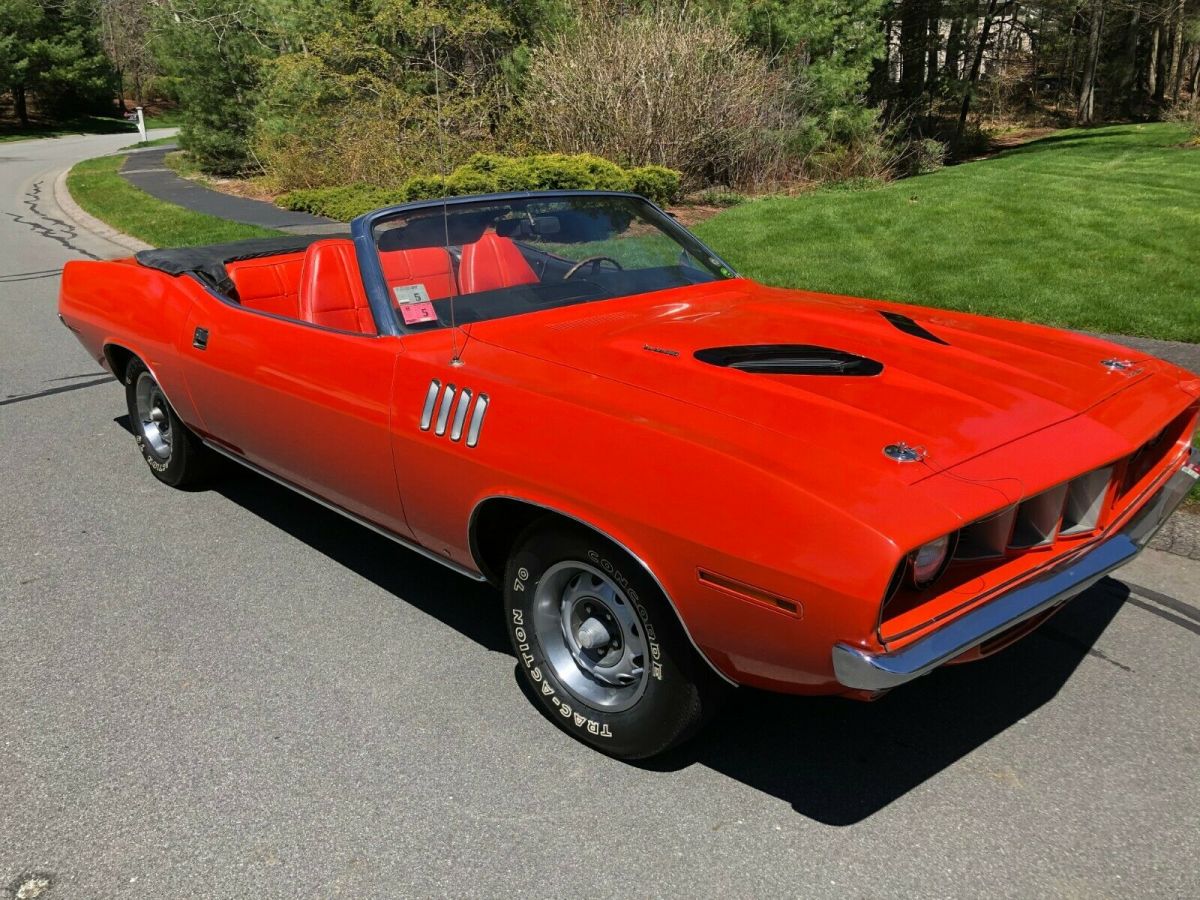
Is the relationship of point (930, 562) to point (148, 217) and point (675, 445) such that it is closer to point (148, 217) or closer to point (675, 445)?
point (675, 445)

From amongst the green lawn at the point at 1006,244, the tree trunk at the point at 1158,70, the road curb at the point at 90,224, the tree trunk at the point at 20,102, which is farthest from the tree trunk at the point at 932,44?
the tree trunk at the point at 20,102

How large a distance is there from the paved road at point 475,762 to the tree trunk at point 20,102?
51567mm

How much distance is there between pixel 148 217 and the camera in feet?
49.5

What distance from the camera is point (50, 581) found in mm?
3969

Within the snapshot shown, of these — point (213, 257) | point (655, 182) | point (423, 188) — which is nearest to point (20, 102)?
point (423, 188)

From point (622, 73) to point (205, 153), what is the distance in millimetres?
12361

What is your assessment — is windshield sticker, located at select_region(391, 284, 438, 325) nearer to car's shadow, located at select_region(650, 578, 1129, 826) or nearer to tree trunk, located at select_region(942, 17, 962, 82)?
car's shadow, located at select_region(650, 578, 1129, 826)

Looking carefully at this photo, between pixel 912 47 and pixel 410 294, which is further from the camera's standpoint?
pixel 912 47

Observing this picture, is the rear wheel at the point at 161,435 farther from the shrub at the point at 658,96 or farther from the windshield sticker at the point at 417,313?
the shrub at the point at 658,96

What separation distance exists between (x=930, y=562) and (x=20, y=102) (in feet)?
181

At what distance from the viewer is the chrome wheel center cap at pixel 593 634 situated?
276 cm

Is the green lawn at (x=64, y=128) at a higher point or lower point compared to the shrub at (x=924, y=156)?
higher

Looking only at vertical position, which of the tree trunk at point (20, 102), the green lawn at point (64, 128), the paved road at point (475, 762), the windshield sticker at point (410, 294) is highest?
the tree trunk at point (20, 102)

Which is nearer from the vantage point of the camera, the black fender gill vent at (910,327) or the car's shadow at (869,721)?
the car's shadow at (869,721)
